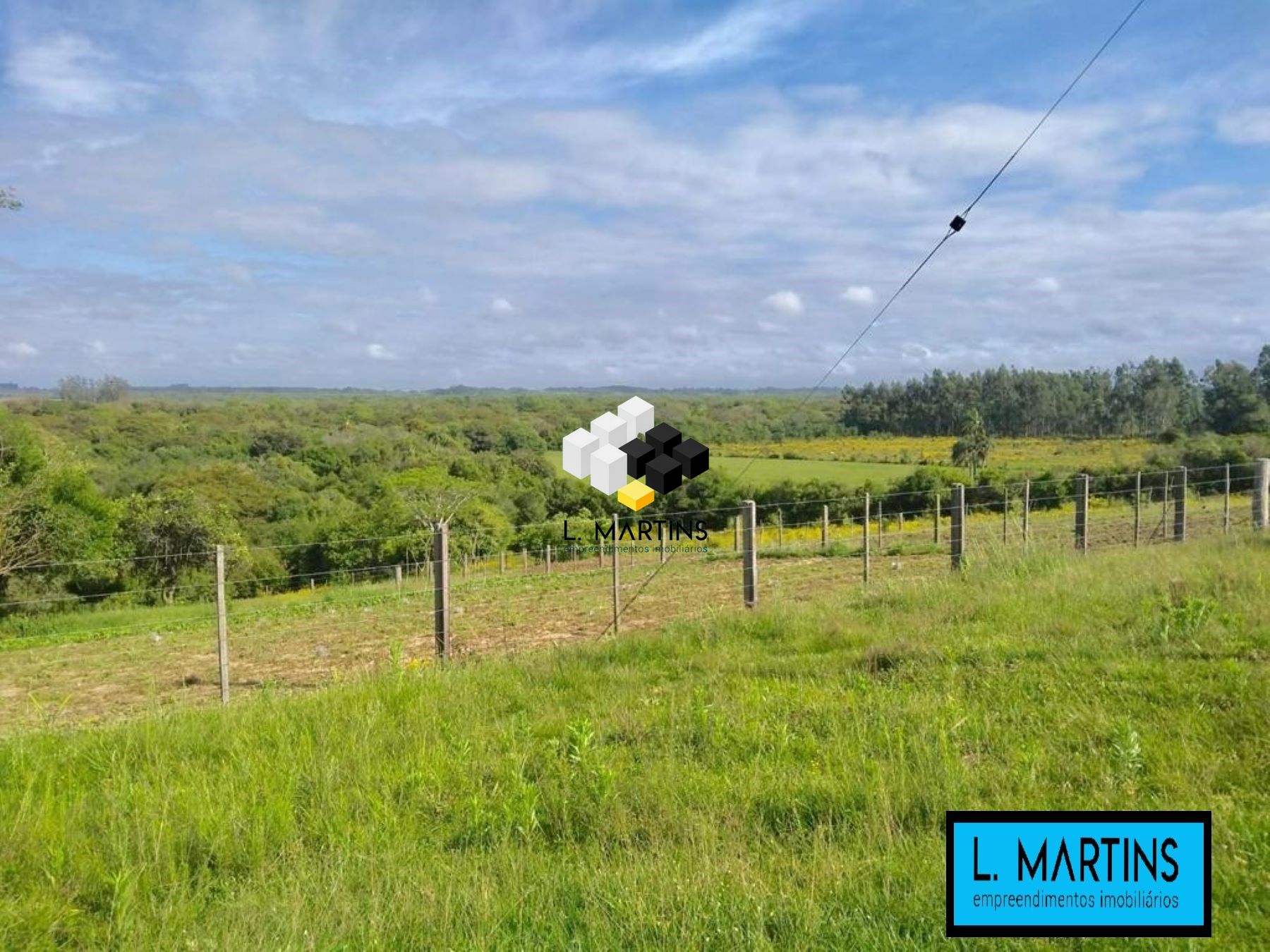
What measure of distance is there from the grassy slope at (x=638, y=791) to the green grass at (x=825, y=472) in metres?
16.7

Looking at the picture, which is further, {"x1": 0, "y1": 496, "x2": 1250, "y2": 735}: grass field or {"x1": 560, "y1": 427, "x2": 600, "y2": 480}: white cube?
{"x1": 560, "y1": 427, "x2": 600, "y2": 480}: white cube

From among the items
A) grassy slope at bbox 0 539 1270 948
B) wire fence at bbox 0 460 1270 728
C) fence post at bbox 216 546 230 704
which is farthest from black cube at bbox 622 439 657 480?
grassy slope at bbox 0 539 1270 948

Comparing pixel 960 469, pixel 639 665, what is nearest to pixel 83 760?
pixel 639 665

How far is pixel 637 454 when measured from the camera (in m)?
16.1

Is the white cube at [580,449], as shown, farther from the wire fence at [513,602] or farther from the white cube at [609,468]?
the wire fence at [513,602]

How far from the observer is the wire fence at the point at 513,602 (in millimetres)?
9625

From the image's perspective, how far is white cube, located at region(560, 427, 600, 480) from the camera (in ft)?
54.3

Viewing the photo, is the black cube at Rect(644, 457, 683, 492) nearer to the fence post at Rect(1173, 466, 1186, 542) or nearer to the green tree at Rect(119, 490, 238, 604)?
the fence post at Rect(1173, 466, 1186, 542)

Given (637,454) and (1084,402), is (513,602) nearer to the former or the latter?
(637,454)

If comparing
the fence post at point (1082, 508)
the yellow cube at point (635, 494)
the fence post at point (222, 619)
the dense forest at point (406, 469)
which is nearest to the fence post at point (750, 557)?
the dense forest at point (406, 469)

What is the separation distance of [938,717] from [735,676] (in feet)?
5.61

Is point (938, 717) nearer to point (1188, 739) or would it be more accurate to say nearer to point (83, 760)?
point (1188, 739)

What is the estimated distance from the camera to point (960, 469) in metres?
36.9

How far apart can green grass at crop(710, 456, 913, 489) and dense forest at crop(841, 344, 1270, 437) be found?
1.95m
